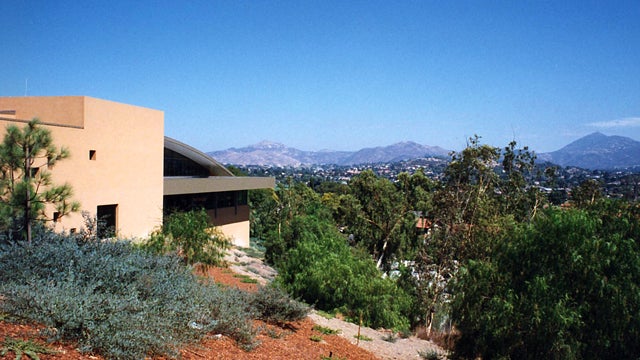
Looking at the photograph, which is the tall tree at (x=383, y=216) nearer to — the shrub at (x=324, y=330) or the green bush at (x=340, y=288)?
→ the green bush at (x=340, y=288)

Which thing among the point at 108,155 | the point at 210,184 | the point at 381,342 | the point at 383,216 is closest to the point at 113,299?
the point at 381,342

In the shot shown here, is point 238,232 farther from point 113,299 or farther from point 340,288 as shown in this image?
point 113,299

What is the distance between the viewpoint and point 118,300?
6512 millimetres

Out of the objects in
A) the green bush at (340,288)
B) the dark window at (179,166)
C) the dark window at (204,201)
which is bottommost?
the green bush at (340,288)

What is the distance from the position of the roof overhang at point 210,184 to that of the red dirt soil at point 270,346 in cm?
1404

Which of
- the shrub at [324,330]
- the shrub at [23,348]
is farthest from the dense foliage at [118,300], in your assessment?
the shrub at [324,330]

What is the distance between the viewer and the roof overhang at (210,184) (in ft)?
79.4

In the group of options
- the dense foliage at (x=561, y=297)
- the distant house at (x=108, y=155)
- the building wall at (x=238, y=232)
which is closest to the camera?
the dense foliage at (x=561, y=297)

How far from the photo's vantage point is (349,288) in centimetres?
1542

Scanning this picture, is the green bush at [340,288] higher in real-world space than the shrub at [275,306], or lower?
lower

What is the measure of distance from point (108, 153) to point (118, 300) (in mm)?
13075

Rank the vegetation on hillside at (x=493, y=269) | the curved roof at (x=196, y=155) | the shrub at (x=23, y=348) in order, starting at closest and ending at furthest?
the shrub at (x=23, y=348) < the vegetation on hillside at (x=493, y=269) < the curved roof at (x=196, y=155)

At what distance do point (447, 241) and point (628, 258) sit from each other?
1012 centimetres

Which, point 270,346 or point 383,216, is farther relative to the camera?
point 383,216
